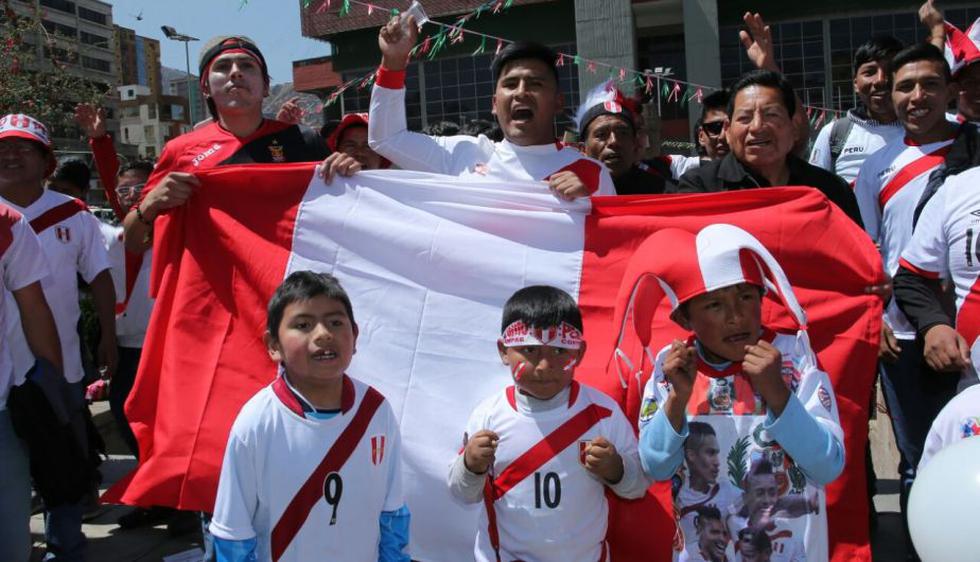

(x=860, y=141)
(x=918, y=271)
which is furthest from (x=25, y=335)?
(x=860, y=141)

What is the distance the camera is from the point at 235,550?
2.26m

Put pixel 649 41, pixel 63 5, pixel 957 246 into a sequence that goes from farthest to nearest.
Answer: pixel 63 5 < pixel 649 41 < pixel 957 246

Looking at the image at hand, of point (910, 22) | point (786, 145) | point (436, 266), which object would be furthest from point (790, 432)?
point (910, 22)

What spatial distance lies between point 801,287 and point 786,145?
503 millimetres

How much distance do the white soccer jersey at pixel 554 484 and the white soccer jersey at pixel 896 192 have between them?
5.11 ft

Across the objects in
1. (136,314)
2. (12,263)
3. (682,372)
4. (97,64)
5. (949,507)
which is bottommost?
(949,507)

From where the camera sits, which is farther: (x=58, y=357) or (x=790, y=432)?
(x=58, y=357)

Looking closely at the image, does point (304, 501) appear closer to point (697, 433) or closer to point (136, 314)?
point (697, 433)

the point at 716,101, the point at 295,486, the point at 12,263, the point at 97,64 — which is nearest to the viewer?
the point at 295,486

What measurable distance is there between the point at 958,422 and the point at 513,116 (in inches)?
74.4

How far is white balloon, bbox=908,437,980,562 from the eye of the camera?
1643mm

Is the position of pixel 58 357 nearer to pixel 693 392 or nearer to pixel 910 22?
pixel 693 392

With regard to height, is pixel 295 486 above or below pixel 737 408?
below

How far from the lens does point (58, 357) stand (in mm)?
3369
